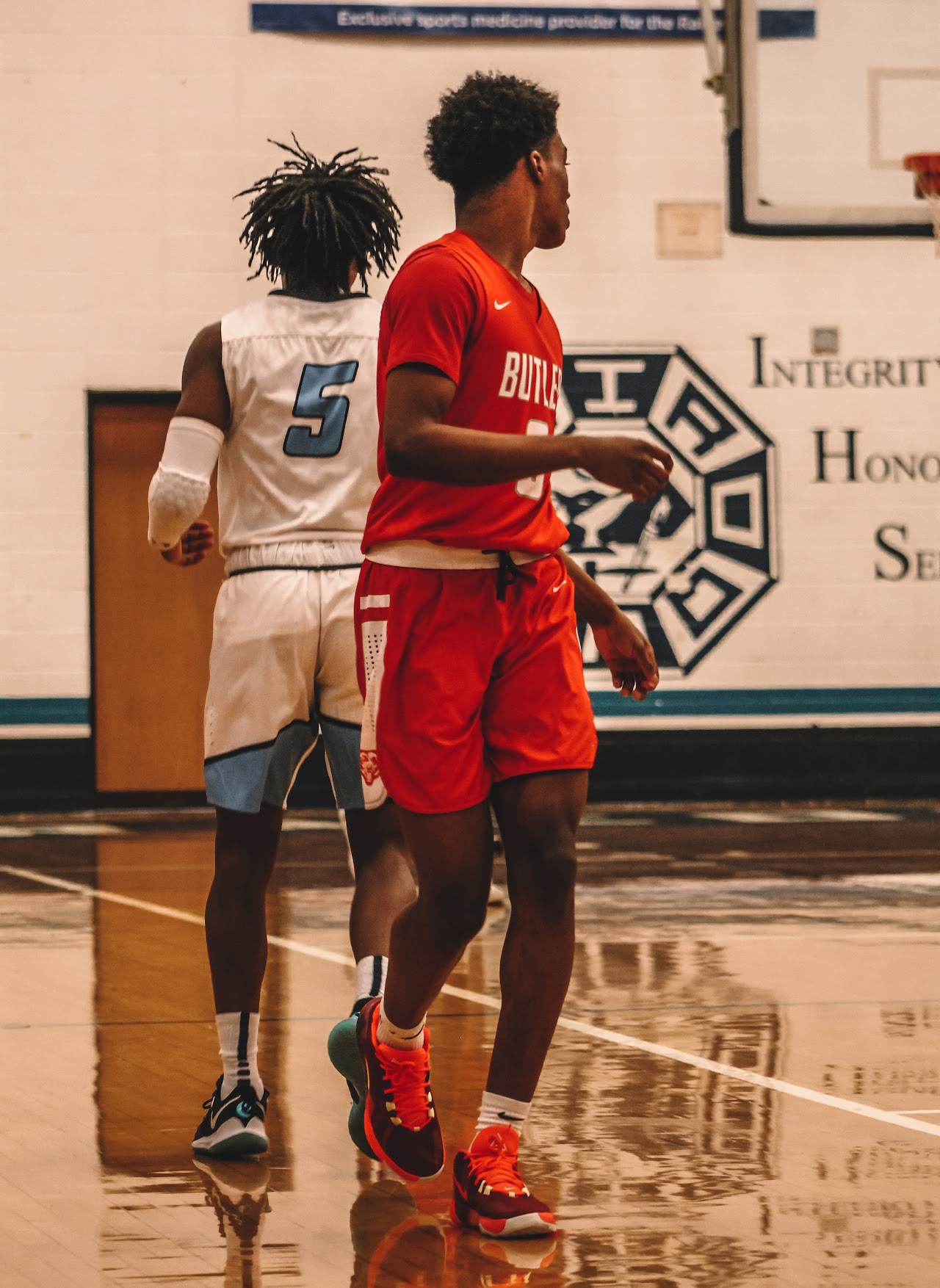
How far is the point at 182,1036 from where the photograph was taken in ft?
20.0

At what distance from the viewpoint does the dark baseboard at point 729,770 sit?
1470 centimetres

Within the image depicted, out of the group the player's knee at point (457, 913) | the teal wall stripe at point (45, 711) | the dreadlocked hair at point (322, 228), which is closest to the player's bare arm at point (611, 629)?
the player's knee at point (457, 913)

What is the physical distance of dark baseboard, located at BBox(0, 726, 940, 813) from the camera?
14703 millimetres

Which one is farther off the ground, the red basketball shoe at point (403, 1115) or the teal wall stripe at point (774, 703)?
the teal wall stripe at point (774, 703)

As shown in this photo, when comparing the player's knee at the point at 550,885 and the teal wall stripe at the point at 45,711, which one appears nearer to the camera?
the player's knee at the point at 550,885

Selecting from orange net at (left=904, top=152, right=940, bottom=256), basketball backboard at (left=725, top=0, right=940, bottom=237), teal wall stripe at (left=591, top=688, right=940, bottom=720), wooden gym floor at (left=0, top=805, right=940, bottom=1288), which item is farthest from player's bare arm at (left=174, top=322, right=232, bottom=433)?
teal wall stripe at (left=591, top=688, right=940, bottom=720)

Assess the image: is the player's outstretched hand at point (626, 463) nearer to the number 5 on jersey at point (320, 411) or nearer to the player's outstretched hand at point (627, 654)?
the player's outstretched hand at point (627, 654)

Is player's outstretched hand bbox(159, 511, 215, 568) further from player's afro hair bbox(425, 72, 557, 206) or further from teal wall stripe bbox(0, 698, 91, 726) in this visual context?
teal wall stripe bbox(0, 698, 91, 726)

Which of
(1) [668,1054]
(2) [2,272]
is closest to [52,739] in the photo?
(2) [2,272]

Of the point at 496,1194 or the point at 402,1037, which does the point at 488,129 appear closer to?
the point at 402,1037

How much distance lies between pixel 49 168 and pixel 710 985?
9359 mm

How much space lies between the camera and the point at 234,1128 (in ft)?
14.8

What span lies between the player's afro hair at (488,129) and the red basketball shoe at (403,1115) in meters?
1.66

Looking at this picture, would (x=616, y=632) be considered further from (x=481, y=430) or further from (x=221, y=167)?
(x=221, y=167)
